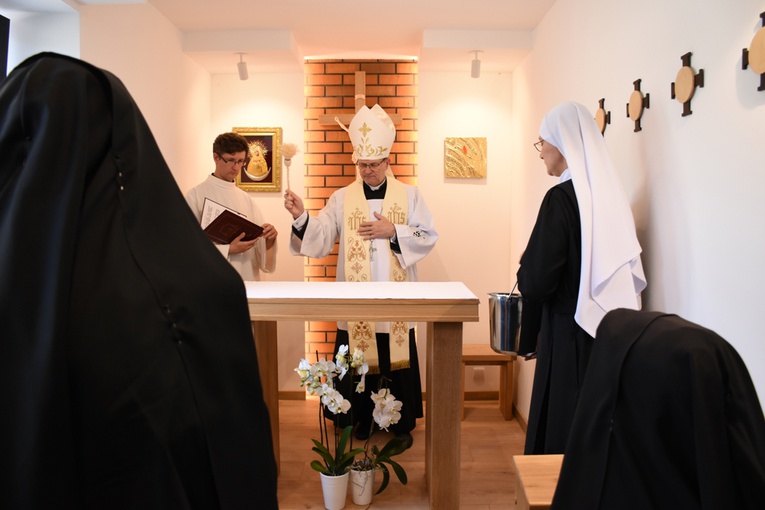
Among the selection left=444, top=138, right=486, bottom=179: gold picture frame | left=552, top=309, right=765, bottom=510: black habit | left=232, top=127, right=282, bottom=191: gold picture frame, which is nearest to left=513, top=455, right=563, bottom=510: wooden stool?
left=552, top=309, right=765, bottom=510: black habit

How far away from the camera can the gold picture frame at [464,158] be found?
5.27 metres

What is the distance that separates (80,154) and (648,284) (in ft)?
7.90

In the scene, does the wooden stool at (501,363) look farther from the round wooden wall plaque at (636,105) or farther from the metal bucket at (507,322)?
the round wooden wall plaque at (636,105)

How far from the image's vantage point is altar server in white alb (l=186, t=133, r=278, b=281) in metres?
4.19

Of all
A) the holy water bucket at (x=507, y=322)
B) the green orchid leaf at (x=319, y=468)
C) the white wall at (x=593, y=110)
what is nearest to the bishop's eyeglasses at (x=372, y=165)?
the white wall at (x=593, y=110)

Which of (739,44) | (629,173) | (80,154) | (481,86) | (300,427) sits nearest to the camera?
(80,154)

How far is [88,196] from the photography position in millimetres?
910

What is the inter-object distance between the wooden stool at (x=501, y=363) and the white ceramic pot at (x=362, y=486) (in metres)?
1.78

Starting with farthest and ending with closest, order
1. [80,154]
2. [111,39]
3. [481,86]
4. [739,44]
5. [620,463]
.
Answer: [481,86]
[111,39]
[739,44]
[620,463]
[80,154]

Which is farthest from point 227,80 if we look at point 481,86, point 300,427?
point 300,427

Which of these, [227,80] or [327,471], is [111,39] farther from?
[327,471]

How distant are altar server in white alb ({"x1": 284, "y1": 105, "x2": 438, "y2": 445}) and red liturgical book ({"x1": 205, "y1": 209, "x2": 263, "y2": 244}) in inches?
15.1

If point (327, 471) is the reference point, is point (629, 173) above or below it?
above

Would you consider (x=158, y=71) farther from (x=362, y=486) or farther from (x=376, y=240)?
(x=362, y=486)
